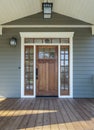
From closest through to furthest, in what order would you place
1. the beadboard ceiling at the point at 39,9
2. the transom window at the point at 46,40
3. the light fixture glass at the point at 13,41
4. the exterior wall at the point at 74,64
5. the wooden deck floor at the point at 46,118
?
the wooden deck floor at the point at 46,118, the beadboard ceiling at the point at 39,9, the light fixture glass at the point at 13,41, the exterior wall at the point at 74,64, the transom window at the point at 46,40

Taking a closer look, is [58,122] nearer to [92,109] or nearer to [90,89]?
[92,109]

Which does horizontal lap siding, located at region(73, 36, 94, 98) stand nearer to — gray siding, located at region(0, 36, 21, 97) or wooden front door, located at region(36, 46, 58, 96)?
wooden front door, located at region(36, 46, 58, 96)

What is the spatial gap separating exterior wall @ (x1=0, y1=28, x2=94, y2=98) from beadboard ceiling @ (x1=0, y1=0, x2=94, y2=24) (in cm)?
58

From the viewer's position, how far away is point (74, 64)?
27.2 ft

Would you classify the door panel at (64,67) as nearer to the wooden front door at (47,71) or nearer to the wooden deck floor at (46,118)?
the wooden front door at (47,71)

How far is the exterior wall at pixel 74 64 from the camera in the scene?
325 inches

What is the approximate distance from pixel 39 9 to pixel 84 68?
2.68 m

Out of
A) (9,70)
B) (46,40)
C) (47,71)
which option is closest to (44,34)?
(46,40)

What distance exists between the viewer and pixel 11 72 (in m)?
8.29

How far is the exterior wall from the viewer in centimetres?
825

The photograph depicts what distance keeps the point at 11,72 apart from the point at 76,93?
252 centimetres

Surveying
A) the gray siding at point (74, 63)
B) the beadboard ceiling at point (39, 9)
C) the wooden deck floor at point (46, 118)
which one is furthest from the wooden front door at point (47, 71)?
the wooden deck floor at point (46, 118)

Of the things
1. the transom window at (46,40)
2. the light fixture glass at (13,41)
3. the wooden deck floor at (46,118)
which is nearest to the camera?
the wooden deck floor at (46,118)

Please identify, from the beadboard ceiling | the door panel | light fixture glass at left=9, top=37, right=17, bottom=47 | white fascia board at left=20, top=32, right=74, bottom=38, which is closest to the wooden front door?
the door panel
